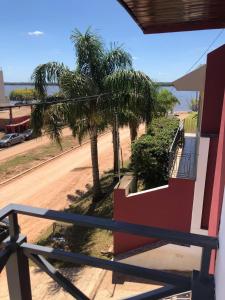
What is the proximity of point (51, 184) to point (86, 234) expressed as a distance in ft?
27.3

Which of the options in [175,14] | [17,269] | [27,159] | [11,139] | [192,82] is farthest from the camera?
[11,139]

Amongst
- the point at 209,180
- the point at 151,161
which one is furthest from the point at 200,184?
the point at 151,161

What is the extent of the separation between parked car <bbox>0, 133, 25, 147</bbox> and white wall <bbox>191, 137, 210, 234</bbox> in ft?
94.9

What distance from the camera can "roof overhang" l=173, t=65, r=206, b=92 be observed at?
406 inches

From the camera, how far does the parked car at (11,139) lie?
35.1m

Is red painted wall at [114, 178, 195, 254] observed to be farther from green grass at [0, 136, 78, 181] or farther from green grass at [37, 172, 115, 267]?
green grass at [0, 136, 78, 181]

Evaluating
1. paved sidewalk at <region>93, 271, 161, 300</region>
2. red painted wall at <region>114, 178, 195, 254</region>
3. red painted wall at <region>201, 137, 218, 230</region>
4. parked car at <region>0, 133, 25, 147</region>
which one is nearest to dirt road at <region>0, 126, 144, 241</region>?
paved sidewalk at <region>93, 271, 161, 300</region>

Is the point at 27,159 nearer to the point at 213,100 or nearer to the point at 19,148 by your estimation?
the point at 19,148

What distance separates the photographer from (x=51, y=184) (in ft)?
69.6

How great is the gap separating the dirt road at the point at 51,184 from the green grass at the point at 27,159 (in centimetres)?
132

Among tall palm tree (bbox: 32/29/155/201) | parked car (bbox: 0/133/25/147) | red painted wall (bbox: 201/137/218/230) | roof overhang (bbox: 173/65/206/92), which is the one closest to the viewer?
red painted wall (bbox: 201/137/218/230)

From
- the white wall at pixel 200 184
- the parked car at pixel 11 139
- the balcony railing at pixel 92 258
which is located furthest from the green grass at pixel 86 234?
the parked car at pixel 11 139

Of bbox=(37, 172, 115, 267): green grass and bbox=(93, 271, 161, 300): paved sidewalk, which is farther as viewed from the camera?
bbox=(37, 172, 115, 267): green grass

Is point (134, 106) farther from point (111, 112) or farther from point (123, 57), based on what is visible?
point (123, 57)
